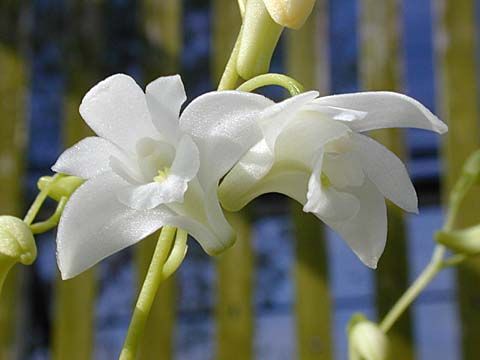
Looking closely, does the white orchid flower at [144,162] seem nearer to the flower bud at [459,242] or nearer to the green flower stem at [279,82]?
the green flower stem at [279,82]

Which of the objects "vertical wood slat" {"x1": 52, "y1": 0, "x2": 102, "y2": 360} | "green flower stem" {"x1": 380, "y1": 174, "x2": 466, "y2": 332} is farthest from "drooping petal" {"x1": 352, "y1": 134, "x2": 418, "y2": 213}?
"vertical wood slat" {"x1": 52, "y1": 0, "x2": 102, "y2": 360}

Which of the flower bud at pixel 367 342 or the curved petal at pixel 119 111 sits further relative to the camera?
the flower bud at pixel 367 342

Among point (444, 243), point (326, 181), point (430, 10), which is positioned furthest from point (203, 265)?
point (326, 181)

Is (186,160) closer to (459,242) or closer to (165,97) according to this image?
(165,97)

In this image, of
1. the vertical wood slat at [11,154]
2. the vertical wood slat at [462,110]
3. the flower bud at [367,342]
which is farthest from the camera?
the vertical wood slat at [11,154]

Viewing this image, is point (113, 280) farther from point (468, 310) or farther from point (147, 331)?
point (468, 310)

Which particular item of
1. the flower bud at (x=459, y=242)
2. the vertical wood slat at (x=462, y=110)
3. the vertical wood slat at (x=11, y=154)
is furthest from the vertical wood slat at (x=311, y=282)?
the flower bud at (x=459, y=242)

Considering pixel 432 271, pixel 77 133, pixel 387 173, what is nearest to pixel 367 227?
pixel 387 173
